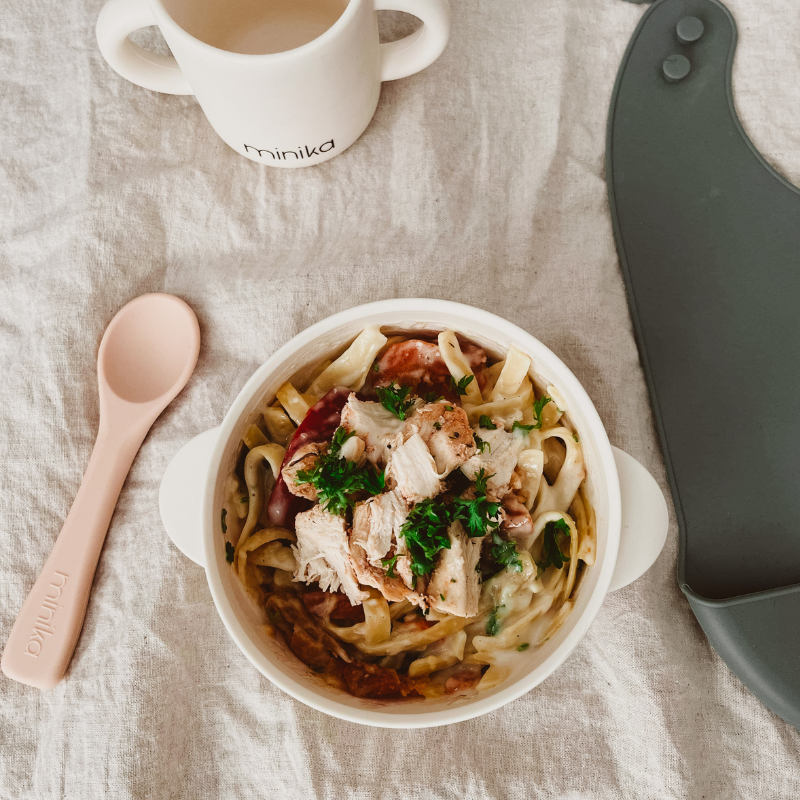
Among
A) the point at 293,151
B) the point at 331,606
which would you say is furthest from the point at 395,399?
the point at 293,151

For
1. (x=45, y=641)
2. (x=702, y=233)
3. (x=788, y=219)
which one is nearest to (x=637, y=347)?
(x=702, y=233)

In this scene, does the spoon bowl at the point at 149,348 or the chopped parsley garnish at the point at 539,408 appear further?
the spoon bowl at the point at 149,348

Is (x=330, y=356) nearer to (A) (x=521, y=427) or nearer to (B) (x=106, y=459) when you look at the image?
(A) (x=521, y=427)

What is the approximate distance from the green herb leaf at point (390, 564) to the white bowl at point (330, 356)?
5.9 inches

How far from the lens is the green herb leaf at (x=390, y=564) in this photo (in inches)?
32.3

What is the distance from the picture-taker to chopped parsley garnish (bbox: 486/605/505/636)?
0.88 metres

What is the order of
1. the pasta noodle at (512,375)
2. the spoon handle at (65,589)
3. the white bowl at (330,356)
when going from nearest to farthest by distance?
the white bowl at (330,356)
the pasta noodle at (512,375)
the spoon handle at (65,589)

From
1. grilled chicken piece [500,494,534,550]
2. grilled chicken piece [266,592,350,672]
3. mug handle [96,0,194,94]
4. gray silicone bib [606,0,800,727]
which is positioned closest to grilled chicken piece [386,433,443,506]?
grilled chicken piece [500,494,534,550]

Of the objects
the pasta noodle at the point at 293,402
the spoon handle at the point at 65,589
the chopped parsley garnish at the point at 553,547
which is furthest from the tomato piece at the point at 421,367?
the spoon handle at the point at 65,589

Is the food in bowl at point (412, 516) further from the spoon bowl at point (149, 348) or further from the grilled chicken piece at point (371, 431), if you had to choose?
the spoon bowl at point (149, 348)

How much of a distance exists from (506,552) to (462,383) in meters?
0.22

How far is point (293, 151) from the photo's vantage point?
1015 millimetres

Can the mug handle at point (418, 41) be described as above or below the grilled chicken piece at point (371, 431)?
above

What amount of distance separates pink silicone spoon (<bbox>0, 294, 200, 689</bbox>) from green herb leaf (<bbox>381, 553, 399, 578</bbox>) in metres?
0.45
